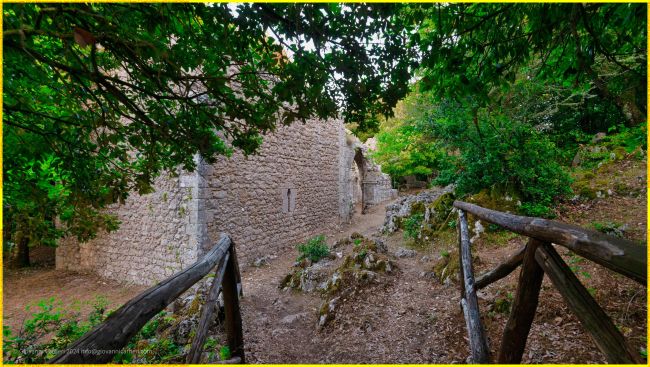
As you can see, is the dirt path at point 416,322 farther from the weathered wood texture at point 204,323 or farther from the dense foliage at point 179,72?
the dense foliage at point 179,72

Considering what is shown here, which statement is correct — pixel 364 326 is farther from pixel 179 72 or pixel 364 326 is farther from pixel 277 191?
pixel 277 191

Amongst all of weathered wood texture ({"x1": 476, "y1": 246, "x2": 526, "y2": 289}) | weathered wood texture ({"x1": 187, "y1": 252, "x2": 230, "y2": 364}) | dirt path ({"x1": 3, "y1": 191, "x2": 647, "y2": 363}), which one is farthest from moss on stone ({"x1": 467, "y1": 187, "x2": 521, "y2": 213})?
weathered wood texture ({"x1": 187, "y1": 252, "x2": 230, "y2": 364})

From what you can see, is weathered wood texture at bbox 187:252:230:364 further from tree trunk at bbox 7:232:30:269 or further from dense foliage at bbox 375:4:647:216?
tree trunk at bbox 7:232:30:269

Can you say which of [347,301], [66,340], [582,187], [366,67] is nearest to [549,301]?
[347,301]

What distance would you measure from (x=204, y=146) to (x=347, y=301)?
10.0 ft

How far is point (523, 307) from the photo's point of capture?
5.68 feet

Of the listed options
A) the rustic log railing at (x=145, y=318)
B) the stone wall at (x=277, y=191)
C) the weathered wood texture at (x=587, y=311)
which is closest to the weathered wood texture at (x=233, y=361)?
the rustic log railing at (x=145, y=318)

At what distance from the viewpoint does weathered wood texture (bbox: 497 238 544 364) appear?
Result: 1.68 m

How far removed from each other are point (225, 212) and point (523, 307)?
6239mm

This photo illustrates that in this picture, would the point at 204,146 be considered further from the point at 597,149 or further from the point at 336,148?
the point at 597,149

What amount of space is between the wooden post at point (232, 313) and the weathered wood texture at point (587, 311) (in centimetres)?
266

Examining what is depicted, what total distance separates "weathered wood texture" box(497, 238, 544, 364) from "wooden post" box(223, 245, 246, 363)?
235 centimetres

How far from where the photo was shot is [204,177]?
20.7 feet

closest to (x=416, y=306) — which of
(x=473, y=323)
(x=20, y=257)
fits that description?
(x=473, y=323)
